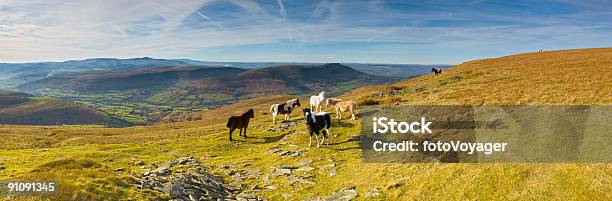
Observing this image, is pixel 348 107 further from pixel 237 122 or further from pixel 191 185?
pixel 191 185

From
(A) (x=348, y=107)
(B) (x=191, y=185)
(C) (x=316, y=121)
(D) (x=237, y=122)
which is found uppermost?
(A) (x=348, y=107)

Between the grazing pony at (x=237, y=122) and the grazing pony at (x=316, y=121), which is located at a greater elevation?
the grazing pony at (x=316, y=121)

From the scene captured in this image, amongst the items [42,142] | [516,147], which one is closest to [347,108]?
[516,147]

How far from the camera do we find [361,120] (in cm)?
3503

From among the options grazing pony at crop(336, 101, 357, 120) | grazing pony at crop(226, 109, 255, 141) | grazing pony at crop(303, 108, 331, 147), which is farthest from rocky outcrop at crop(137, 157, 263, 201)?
grazing pony at crop(336, 101, 357, 120)

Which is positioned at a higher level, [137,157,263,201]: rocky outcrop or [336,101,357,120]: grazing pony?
[336,101,357,120]: grazing pony

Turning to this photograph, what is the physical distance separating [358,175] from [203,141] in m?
23.0

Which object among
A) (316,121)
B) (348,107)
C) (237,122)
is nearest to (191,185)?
(316,121)

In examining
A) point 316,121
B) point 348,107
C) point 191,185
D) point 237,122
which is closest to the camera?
point 191,185

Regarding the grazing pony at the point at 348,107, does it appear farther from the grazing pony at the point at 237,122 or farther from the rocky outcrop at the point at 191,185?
the rocky outcrop at the point at 191,185

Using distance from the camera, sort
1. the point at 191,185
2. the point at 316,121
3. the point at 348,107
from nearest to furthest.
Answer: the point at 191,185, the point at 316,121, the point at 348,107

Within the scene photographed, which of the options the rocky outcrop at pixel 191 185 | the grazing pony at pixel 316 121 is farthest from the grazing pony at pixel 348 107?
the rocky outcrop at pixel 191 185

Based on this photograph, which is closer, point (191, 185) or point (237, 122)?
point (191, 185)

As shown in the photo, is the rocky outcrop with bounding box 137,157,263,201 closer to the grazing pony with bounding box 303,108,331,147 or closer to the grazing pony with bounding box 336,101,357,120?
the grazing pony with bounding box 303,108,331,147
